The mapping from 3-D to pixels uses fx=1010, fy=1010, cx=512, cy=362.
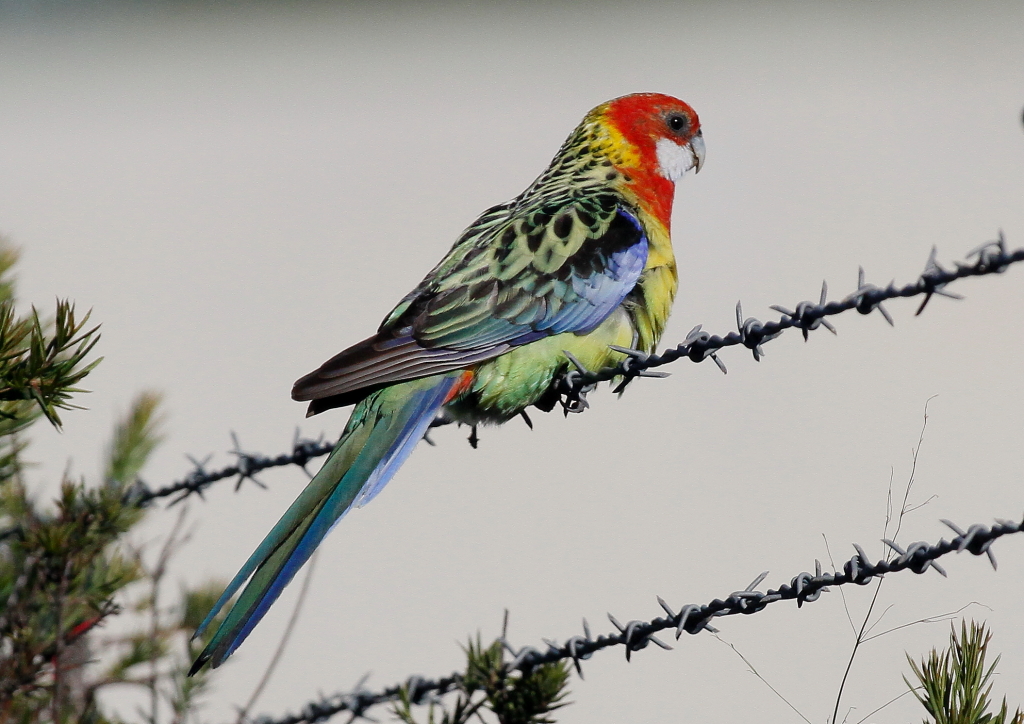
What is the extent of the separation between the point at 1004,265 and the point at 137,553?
226 centimetres

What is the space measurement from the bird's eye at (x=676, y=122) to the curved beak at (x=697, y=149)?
0.09 meters

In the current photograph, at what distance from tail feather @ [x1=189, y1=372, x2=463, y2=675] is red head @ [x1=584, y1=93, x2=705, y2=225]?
1395mm

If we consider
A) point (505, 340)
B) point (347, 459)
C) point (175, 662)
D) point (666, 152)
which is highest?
point (666, 152)

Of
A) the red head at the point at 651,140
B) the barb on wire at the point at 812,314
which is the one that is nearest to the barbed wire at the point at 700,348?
the barb on wire at the point at 812,314

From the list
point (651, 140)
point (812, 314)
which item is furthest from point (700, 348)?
point (651, 140)

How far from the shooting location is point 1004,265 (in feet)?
5.73

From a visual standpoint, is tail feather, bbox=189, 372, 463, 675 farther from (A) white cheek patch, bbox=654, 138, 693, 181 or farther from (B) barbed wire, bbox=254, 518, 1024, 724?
(A) white cheek patch, bbox=654, 138, 693, 181

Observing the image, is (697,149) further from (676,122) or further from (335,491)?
(335,491)

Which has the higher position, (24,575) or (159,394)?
(159,394)

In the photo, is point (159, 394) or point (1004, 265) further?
point (159, 394)

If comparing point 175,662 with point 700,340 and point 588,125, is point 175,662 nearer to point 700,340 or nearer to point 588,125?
point 700,340

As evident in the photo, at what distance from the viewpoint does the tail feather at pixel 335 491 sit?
2453 millimetres

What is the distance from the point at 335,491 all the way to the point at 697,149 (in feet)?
8.03

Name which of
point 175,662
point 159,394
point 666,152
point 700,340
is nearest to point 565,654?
point 700,340
